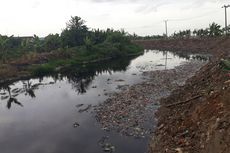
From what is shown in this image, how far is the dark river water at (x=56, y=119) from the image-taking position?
789 inches

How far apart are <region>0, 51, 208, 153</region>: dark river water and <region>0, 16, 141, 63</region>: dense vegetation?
31.3 m

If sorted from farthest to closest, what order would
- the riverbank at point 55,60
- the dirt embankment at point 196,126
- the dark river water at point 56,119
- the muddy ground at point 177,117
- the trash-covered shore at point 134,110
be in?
the riverbank at point 55,60 < the trash-covered shore at point 134,110 < the dark river water at point 56,119 < the muddy ground at point 177,117 < the dirt embankment at point 196,126

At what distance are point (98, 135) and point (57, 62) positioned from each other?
4980 cm

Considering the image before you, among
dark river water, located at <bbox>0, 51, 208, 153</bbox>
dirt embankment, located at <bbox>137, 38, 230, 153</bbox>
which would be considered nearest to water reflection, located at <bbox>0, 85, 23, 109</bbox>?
dark river water, located at <bbox>0, 51, 208, 153</bbox>

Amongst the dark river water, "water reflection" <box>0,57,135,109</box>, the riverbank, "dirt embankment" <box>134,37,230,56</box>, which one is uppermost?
"dirt embankment" <box>134,37,230,56</box>

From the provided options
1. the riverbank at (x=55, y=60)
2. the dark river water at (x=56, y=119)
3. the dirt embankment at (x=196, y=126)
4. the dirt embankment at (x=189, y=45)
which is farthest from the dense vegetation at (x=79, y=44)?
the dirt embankment at (x=196, y=126)

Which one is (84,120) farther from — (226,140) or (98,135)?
(226,140)

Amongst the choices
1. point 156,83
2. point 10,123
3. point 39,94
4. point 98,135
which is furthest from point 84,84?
point 98,135

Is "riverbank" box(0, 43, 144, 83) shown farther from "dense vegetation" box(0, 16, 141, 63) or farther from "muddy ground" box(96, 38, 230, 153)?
"muddy ground" box(96, 38, 230, 153)

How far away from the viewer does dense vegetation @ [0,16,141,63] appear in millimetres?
79875

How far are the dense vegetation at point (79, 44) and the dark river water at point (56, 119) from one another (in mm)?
31278

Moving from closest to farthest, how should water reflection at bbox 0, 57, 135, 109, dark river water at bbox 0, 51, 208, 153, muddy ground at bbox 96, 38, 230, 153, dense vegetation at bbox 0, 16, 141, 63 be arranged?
muddy ground at bbox 96, 38, 230, 153 → dark river water at bbox 0, 51, 208, 153 → water reflection at bbox 0, 57, 135, 109 → dense vegetation at bbox 0, 16, 141, 63

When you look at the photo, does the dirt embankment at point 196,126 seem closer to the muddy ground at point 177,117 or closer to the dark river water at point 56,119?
the muddy ground at point 177,117

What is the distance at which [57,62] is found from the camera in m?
69.0
